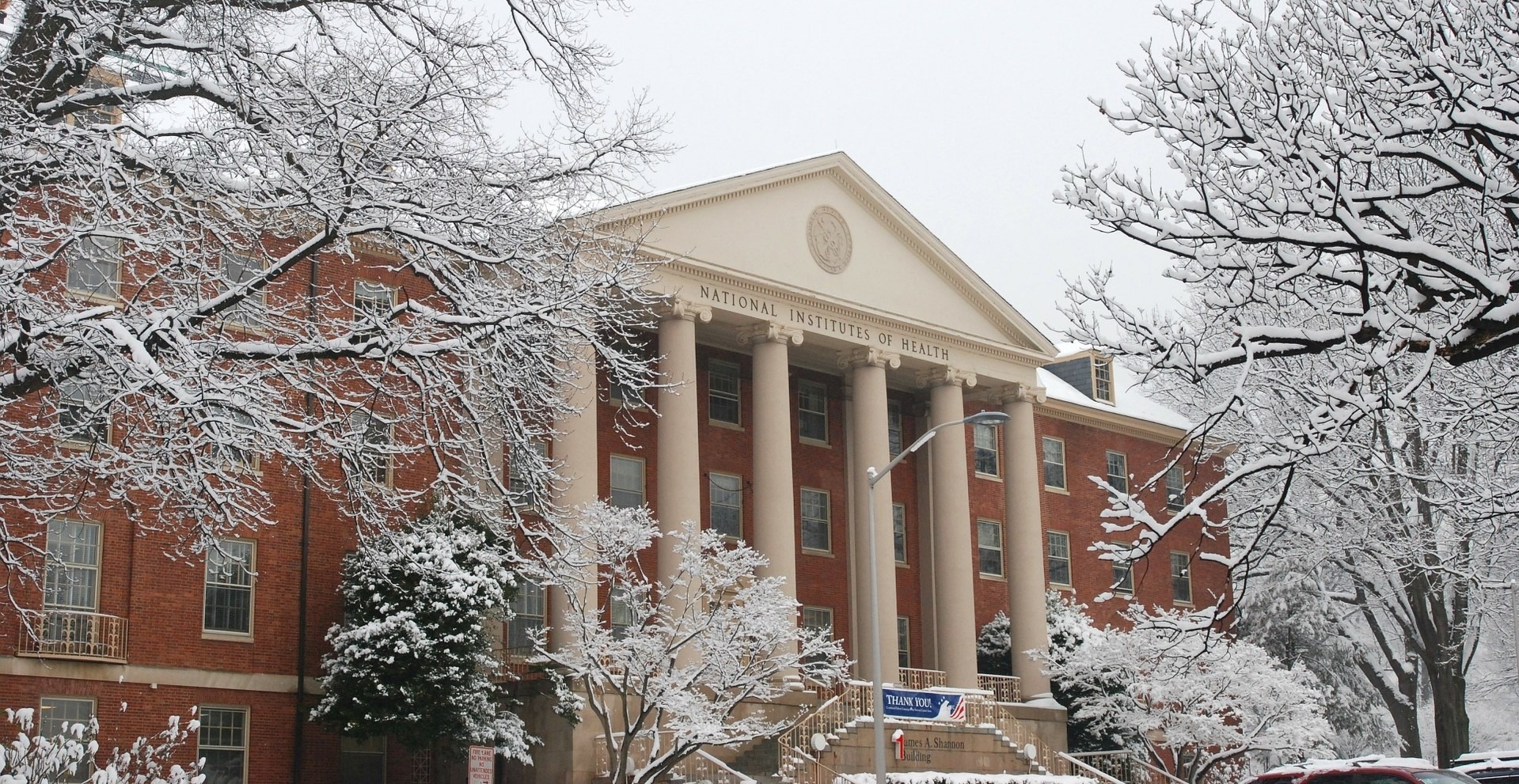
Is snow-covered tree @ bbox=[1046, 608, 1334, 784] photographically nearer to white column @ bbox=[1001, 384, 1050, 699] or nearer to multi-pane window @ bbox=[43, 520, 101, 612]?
white column @ bbox=[1001, 384, 1050, 699]

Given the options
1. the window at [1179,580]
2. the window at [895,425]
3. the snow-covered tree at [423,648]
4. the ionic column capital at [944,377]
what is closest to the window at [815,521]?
the window at [895,425]

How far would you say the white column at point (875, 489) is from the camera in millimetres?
43406

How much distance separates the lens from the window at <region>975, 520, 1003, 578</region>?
173 feet

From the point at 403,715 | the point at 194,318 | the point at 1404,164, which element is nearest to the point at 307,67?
the point at 194,318

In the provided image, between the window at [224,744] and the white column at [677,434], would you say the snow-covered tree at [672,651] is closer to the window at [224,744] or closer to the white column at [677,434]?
the white column at [677,434]

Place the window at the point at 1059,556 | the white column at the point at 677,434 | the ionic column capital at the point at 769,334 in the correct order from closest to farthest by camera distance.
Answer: the white column at the point at 677,434 → the ionic column capital at the point at 769,334 → the window at the point at 1059,556

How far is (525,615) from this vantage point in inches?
1538

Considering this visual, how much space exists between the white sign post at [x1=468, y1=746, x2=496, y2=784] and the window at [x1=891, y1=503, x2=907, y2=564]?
2657 cm

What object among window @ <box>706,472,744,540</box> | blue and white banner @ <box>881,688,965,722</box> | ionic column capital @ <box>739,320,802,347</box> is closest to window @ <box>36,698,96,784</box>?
blue and white banner @ <box>881,688,965,722</box>

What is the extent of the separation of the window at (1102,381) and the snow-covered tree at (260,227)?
148ft

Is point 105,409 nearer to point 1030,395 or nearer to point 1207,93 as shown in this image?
point 1207,93

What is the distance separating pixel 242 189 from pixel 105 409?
7.84 ft

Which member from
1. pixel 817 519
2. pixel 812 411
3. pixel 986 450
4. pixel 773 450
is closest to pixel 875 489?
pixel 817 519

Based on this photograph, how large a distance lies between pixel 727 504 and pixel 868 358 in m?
5.60
